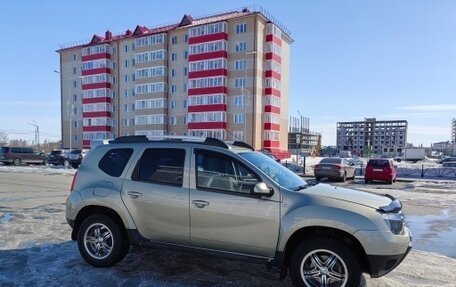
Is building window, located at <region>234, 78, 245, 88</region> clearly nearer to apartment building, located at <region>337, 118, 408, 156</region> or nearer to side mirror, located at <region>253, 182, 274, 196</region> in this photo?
side mirror, located at <region>253, 182, 274, 196</region>

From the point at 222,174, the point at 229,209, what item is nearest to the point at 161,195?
the point at 222,174

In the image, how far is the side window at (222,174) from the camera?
4.64 metres

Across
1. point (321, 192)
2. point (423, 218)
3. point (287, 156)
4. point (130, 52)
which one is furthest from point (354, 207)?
point (130, 52)

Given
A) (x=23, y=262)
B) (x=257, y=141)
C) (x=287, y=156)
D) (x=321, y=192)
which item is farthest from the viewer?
(x=287, y=156)

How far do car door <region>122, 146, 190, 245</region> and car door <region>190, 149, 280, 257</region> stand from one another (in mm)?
148

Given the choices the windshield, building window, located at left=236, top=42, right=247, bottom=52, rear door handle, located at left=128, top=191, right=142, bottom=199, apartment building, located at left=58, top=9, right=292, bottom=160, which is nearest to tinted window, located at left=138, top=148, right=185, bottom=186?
rear door handle, located at left=128, top=191, right=142, bottom=199

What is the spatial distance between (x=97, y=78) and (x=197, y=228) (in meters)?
71.0

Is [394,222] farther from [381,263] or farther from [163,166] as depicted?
[163,166]

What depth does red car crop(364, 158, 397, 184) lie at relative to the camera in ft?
76.7

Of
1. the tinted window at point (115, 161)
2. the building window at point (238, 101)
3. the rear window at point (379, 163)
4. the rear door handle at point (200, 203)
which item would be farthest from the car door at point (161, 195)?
the building window at point (238, 101)

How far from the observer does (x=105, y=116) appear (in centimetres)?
6931

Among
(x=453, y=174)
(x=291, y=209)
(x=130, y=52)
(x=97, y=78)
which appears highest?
(x=130, y=52)

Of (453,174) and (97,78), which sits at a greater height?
(97,78)

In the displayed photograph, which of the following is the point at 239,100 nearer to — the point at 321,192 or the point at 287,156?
the point at 287,156
